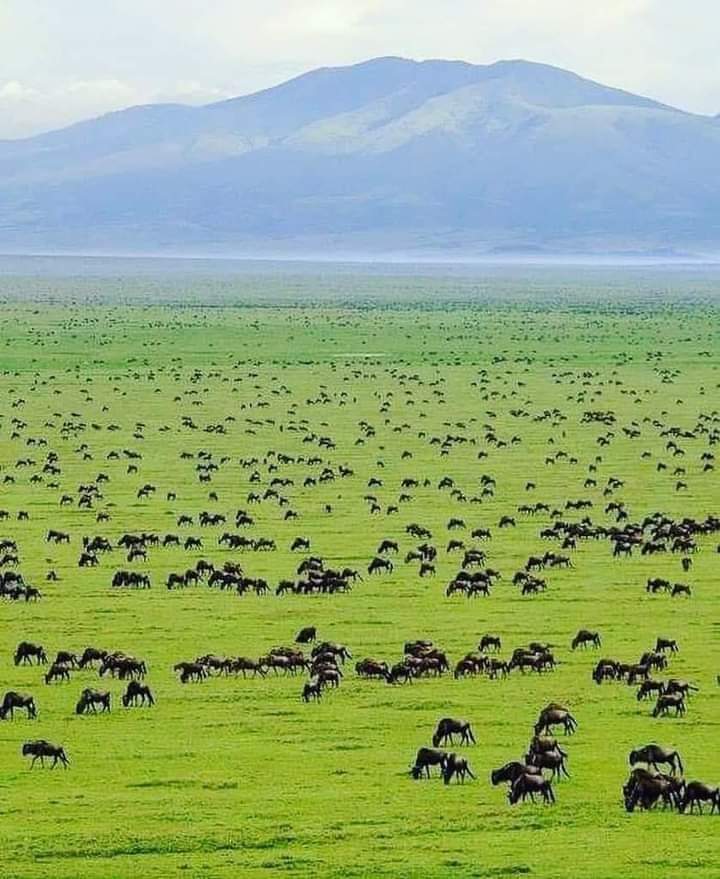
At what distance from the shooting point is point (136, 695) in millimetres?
29219

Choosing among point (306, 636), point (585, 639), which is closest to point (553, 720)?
point (585, 639)

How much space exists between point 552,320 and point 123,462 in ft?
326

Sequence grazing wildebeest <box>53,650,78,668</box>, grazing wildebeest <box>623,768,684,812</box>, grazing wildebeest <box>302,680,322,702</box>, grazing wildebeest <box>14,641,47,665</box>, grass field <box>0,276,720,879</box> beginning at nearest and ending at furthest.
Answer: grass field <box>0,276,720,879</box> → grazing wildebeest <box>623,768,684,812</box> → grazing wildebeest <box>302,680,322,702</box> → grazing wildebeest <box>53,650,78,668</box> → grazing wildebeest <box>14,641,47,665</box>

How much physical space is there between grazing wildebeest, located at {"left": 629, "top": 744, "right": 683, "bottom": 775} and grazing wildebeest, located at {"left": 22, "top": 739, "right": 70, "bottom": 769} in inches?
275

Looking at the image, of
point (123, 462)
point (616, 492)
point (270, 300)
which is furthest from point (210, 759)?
point (270, 300)

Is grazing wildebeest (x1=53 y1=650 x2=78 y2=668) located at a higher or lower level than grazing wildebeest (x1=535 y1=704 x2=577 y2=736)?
lower

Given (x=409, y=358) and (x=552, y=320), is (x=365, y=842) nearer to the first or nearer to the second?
(x=409, y=358)

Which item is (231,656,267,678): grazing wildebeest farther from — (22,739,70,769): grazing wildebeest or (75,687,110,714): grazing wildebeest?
(22,739,70,769): grazing wildebeest

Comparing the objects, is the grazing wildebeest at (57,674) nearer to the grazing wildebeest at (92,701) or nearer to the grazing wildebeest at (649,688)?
the grazing wildebeest at (92,701)

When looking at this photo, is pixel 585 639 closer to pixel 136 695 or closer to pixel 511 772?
pixel 136 695

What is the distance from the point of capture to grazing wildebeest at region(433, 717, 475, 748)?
2634 cm

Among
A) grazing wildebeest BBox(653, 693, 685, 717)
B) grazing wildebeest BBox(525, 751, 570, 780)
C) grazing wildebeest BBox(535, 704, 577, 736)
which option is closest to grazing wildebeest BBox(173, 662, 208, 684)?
grazing wildebeest BBox(535, 704, 577, 736)

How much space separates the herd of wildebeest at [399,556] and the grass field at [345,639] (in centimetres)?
24

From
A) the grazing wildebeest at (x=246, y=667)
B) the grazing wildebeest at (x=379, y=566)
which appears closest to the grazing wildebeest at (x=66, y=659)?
the grazing wildebeest at (x=246, y=667)
